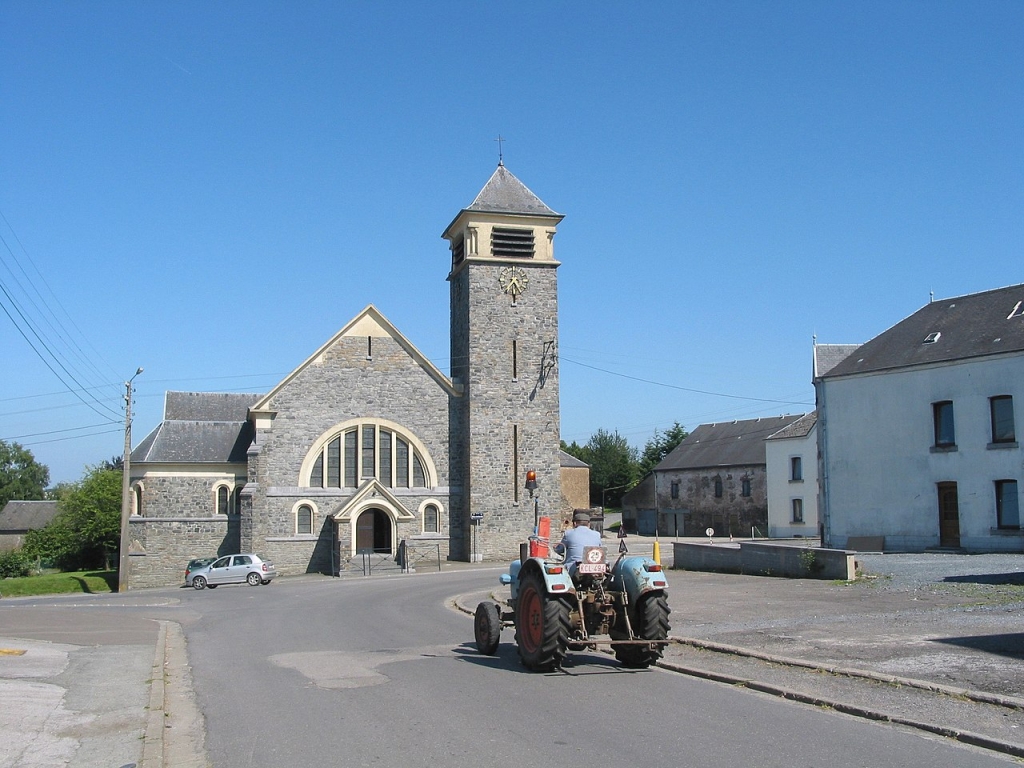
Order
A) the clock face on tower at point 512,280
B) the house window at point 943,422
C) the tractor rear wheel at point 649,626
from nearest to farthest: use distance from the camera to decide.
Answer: the tractor rear wheel at point 649,626, the house window at point 943,422, the clock face on tower at point 512,280

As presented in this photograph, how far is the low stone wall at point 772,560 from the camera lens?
22938mm

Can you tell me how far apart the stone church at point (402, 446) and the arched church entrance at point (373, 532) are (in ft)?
0.21

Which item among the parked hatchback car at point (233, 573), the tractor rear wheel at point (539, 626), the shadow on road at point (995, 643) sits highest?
the tractor rear wheel at point (539, 626)

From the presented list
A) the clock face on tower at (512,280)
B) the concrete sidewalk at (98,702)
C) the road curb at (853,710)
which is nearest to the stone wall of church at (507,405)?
the clock face on tower at (512,280)

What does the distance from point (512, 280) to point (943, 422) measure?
63.6 ft

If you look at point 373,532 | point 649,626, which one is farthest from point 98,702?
point 373,532

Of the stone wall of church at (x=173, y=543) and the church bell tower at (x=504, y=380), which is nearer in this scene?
the stone wall of church at (x=173, y=543)

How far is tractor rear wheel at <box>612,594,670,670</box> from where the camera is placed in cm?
1080

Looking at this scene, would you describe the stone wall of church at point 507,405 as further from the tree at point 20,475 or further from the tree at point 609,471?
the tree at point 20,475

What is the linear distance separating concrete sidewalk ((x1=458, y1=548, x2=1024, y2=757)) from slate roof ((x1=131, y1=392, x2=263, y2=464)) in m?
26.8

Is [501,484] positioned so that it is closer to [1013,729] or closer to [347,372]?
[347,372]

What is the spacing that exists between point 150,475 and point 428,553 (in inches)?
517

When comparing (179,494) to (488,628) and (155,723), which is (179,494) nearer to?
(488,628)

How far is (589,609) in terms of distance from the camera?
11148mm
